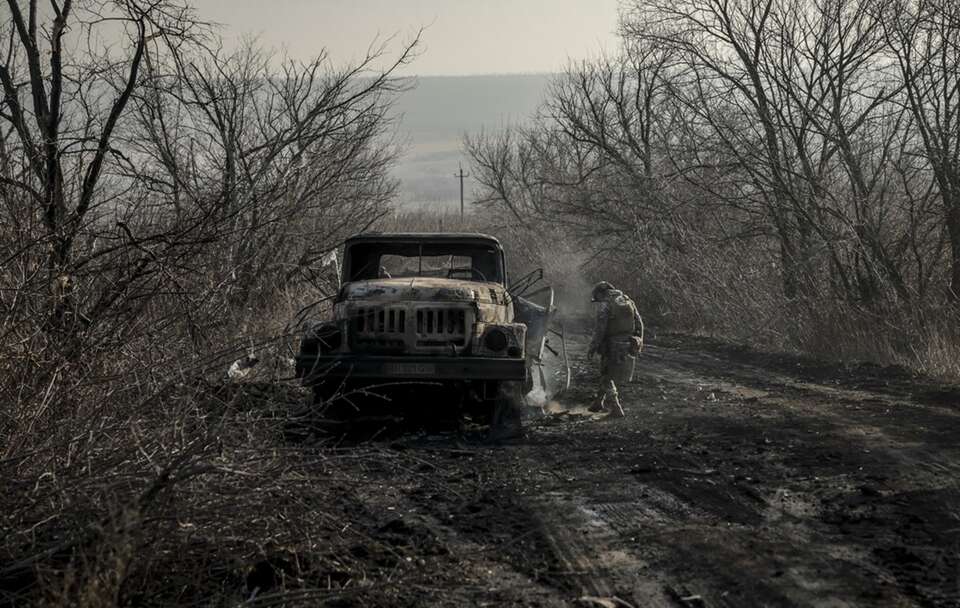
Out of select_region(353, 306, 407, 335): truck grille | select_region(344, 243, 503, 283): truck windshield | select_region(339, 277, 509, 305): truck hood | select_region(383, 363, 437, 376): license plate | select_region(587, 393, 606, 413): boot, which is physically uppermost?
select_region(344, 243, 503, 283): truck windshield

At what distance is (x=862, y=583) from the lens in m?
4.93

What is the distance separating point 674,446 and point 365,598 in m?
4.73

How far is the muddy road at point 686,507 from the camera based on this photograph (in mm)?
4965

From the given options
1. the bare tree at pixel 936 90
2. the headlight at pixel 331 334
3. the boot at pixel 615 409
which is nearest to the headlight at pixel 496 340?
the headlight at pixel 331 334

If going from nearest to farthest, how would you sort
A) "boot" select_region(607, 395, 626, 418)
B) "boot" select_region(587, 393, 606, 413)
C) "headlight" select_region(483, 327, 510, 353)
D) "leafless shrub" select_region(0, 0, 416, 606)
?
"leafless shrub" select_region(0, 0, 416, 606) → "headlight" select_region(483, 327, 510, 353) → "boot" select_region(607, 395, 626, 418) → "boot" select_region(587, 393, 606, 413)

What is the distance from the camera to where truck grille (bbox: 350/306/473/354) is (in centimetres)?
960

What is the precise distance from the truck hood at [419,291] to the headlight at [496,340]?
403 millimetres

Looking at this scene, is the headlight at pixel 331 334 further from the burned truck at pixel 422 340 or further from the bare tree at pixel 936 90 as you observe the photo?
the bare tree at pixel 936 90

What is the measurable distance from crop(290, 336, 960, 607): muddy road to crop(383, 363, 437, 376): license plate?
61cm

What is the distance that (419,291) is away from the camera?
9.82 meters

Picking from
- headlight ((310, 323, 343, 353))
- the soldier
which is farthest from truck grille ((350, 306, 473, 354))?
the soldier

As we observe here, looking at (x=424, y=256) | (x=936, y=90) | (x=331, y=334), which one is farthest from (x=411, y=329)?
(x=936, y=90)

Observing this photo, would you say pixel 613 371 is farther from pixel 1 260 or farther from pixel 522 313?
pixel 1 260

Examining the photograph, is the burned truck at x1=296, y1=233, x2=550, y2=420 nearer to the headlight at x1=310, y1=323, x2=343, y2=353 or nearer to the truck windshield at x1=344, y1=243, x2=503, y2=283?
the headlight at x1=310, y1=323, x2=343, y2=353
